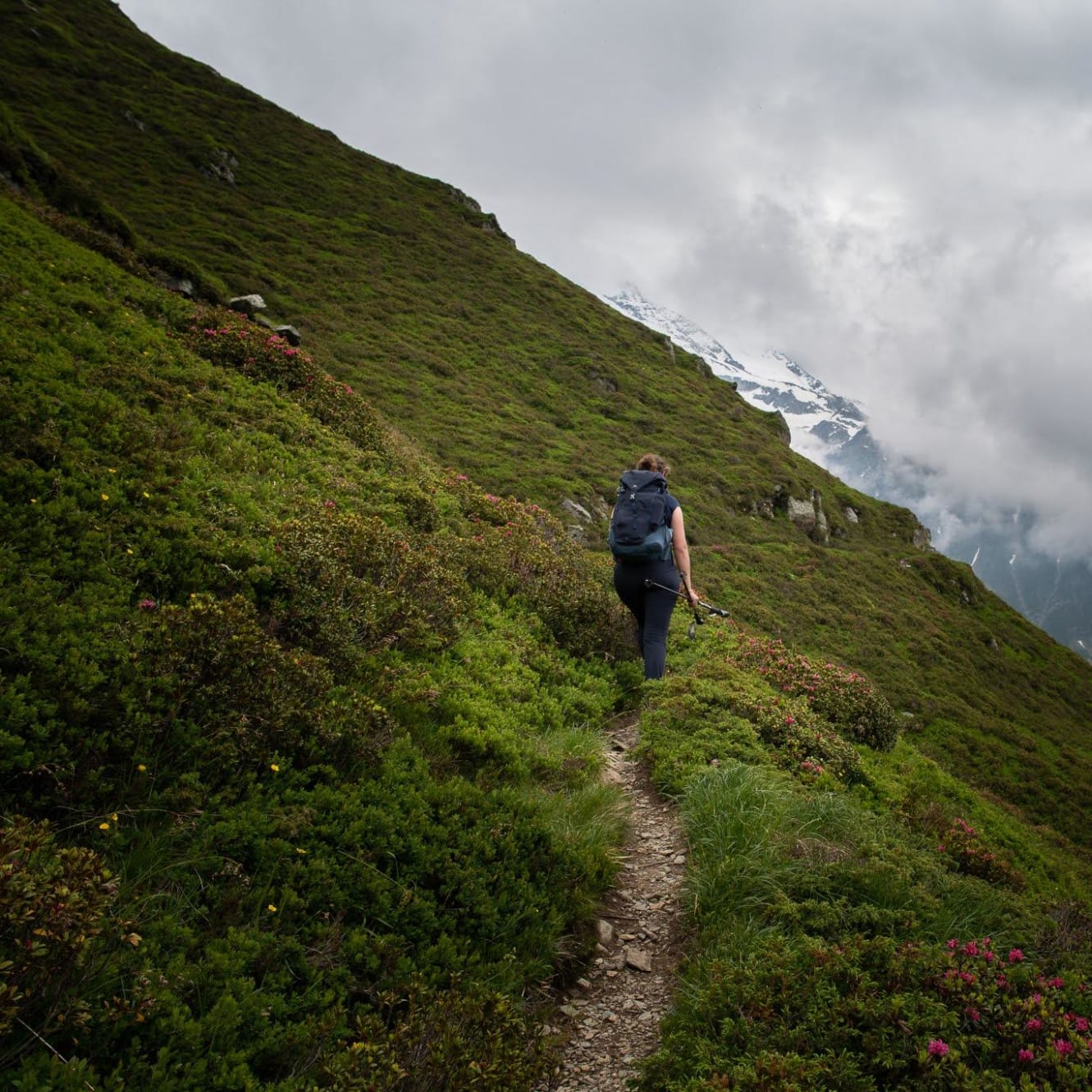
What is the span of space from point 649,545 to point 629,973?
4760 mm

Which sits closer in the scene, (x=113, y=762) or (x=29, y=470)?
(x=113, y=762)

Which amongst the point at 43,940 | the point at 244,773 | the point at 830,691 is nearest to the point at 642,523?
the point at 244,773

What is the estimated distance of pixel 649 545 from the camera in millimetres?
8070

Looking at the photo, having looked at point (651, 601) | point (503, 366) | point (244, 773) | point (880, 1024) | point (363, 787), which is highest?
point (503, 366)

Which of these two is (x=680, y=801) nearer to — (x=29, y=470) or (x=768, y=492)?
(x=29, y=470)

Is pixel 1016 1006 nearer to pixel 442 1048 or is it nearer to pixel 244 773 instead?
pixel 442 1048

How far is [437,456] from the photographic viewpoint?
2430cm

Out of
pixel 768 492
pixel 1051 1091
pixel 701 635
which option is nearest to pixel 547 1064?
pixel 1051 1091

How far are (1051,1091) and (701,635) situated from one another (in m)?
10.1

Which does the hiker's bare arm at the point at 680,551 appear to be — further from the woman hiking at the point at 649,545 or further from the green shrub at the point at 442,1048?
the green shrub at the point at 442,1048

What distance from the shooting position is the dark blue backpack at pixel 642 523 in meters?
8.11

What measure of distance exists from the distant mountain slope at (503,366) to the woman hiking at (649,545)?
648cm

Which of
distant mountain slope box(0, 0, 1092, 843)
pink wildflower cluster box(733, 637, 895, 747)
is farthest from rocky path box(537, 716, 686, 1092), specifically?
distant mountain slope box(0, 0, 1092, 843)

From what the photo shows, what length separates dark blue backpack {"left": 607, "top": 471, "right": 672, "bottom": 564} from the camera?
811 cm
